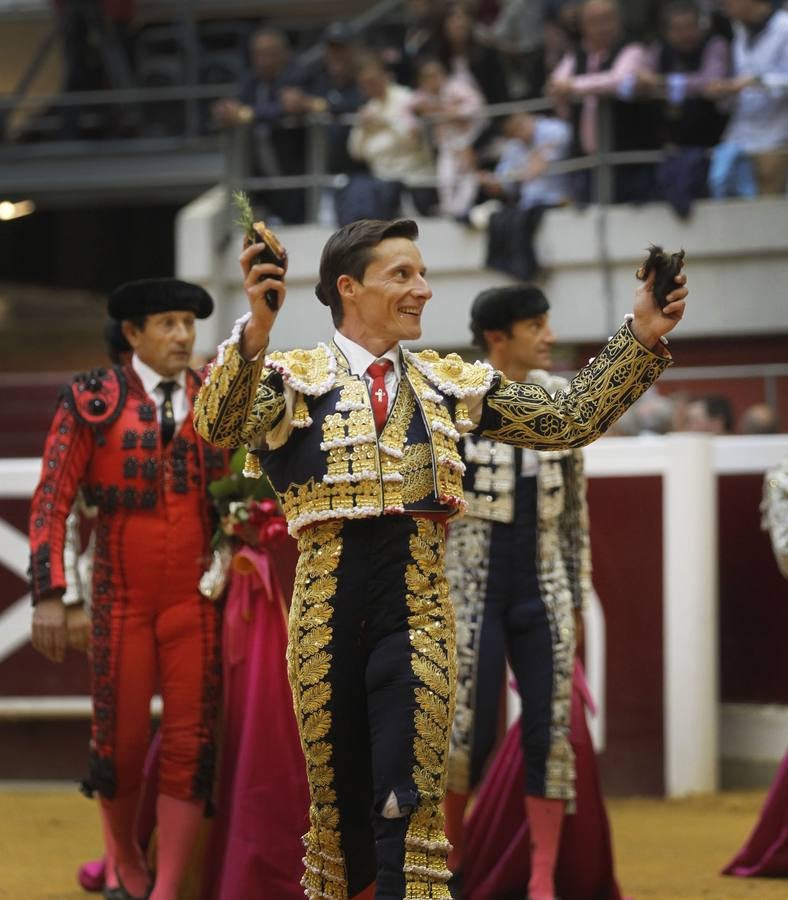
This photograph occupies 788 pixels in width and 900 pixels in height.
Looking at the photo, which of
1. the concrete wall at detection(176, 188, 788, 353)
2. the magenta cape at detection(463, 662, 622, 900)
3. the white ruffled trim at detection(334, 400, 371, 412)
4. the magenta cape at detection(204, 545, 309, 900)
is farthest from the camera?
the concrete wall at detection(176, 188, 788, 353)

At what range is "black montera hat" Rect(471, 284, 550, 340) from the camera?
5.54 m

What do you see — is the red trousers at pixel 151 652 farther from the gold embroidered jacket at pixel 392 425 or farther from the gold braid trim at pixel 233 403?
the gold braid trim at pixel 233 403

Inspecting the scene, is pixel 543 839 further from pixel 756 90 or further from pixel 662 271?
pixel 756 90

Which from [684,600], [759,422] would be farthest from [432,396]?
[759,422]

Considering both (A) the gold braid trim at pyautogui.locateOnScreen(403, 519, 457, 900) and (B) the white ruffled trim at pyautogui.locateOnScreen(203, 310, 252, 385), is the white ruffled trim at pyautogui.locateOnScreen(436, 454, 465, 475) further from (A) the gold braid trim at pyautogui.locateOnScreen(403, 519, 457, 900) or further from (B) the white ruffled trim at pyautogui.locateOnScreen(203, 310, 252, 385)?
(B) the white ruffled trim at pyautogui.locateOnScreen(203, 310, 252, 385)

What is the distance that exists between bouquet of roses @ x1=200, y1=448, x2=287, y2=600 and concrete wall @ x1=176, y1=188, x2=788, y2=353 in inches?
235

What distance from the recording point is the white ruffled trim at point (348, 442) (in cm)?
391

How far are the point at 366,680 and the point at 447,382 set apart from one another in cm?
70

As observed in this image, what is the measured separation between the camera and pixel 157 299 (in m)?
5.38

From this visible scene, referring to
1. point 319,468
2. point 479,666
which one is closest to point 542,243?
point 479,666

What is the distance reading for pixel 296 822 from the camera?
5.10 m

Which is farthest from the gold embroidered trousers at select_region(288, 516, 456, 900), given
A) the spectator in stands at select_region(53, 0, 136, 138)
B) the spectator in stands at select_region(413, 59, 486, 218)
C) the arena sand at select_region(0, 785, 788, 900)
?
the spectator in stands at select_region(53, 0, 136, 138)

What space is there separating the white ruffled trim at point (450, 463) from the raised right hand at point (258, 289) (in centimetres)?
54

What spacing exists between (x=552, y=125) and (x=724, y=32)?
3.88 feet
